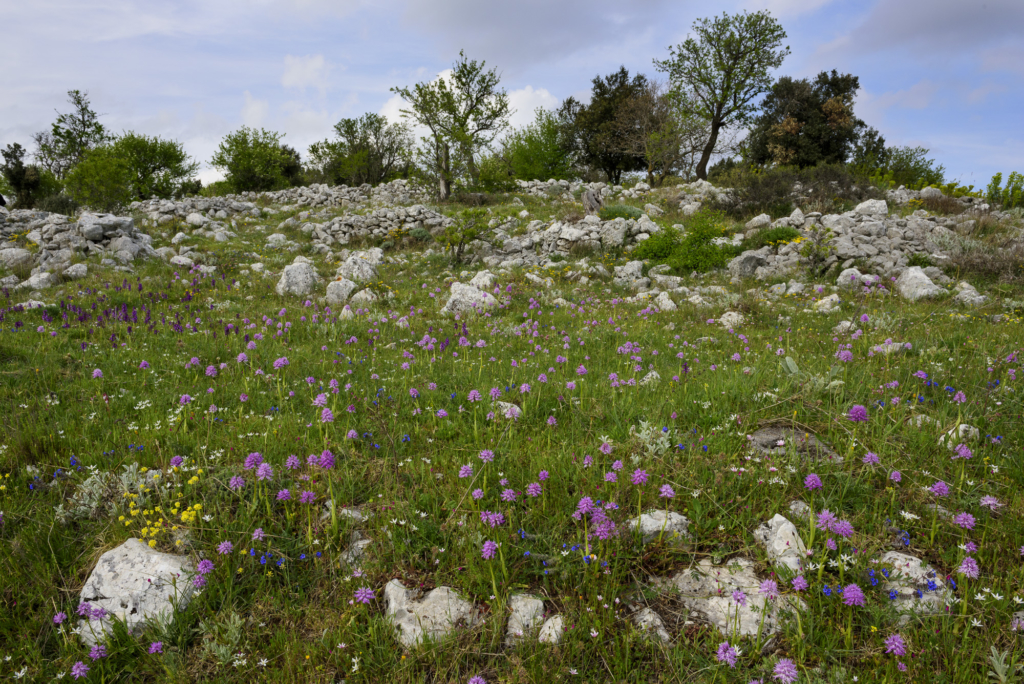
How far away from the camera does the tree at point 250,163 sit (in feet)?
135

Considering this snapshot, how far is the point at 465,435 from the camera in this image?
4164 mm

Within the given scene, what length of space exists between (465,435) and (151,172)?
2013 inches

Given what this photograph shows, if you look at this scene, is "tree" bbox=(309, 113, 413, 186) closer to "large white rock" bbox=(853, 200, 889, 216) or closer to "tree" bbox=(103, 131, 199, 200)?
"tree" bbox=(103, 131, 199, 200)

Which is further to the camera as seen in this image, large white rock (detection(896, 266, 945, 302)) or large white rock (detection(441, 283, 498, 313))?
large white rock (detection(896, 266, 945, 302))

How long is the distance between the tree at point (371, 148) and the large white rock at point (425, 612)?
44.4 meters

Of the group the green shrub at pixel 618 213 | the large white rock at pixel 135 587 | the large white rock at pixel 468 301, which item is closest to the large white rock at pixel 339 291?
the large white rock at pixel 468 301

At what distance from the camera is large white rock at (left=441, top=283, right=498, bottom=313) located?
29.8 feet

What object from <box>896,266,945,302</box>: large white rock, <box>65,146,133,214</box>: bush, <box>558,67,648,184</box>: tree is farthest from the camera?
<box>558,67,648,184</box>: tree

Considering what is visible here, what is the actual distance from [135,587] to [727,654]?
3.11 metres

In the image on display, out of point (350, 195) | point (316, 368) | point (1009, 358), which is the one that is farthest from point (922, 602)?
point (350, 195)

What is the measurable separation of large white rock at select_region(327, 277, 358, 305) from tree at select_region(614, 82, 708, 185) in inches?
1041

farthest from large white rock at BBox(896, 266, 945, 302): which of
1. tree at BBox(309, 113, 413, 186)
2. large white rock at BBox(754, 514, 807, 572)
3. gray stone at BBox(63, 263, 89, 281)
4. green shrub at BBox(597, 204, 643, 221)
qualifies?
tree at BBox(309, 113, 413, 186)

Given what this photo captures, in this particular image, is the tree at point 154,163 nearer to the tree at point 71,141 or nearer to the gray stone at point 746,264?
the tree at point 71,141

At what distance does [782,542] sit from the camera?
110 inches
